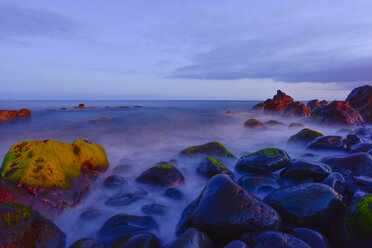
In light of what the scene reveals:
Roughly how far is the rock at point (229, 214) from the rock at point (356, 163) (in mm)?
2701

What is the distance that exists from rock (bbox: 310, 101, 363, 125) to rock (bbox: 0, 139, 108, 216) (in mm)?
13926

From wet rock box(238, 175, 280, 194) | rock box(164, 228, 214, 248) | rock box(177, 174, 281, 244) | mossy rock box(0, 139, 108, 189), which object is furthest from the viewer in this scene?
wet rock box(238, 175, 280, 194)

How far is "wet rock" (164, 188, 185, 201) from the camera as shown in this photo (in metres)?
3.87

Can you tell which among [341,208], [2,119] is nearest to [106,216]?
[341,208]

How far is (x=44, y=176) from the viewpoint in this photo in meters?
3.27

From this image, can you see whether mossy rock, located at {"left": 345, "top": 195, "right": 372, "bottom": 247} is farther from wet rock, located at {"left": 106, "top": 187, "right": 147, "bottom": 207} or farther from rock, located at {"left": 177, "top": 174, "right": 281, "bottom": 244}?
wet rock, located at {"left": 106, "top": 187, "right": 147, "bottom": 207}

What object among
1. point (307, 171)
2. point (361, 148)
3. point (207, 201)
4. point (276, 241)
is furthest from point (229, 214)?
point (361, 148)

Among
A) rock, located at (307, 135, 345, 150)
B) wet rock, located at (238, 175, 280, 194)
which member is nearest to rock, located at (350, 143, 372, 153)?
rock, located at (307, 135, 345, 150)

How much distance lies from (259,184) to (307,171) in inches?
39.9

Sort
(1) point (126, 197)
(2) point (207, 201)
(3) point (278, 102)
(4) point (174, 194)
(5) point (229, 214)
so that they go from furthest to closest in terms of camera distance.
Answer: (3) point (278, 102) < (4) point (174, 194) < (1) point (126, 197) < (2) point (207, 201) < (5) point (229, 214)

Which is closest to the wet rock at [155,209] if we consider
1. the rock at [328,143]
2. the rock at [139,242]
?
the rock at [139,242]

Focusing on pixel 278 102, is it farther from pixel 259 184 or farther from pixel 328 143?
pixel 259 184

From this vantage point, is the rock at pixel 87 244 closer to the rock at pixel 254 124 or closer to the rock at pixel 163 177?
the rock at pixel 163 177

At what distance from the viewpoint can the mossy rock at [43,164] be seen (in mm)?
3203
